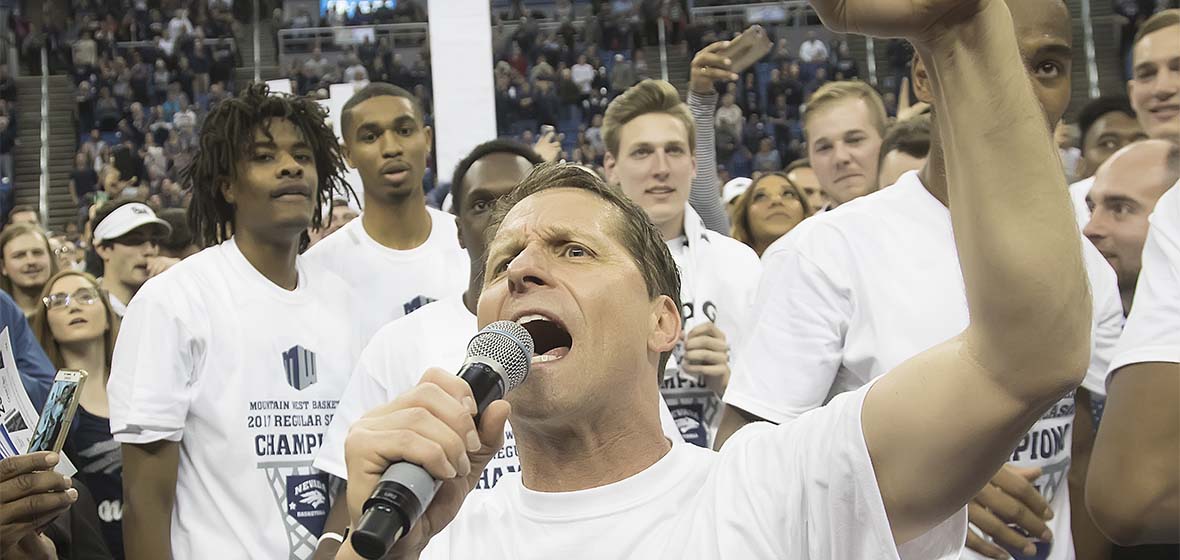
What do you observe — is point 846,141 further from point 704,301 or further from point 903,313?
point 903,313

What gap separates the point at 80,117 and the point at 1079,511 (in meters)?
20.0

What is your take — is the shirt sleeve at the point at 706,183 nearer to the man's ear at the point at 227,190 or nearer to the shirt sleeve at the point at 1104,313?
the man's ear at the point at 227,190

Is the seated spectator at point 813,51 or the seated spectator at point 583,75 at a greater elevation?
the seated spectator at point 813,51

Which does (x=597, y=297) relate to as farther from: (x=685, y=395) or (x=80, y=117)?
(x=80, y=117)

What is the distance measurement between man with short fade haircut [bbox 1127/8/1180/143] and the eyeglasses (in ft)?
11.2

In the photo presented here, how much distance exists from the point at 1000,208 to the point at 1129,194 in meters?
1.74

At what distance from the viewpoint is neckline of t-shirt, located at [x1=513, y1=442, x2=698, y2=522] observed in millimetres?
1751

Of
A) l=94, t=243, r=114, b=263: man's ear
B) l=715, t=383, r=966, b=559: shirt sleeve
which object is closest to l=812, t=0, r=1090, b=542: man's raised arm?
l=715, t=383, r=966, b=559: shirt sleeve

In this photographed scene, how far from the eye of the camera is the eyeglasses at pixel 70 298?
13.8 feet

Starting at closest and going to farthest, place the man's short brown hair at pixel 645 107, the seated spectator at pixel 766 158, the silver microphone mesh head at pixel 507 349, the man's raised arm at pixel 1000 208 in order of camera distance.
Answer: the man's raised arm at pixel 1000 208 < the silver microphone mesh head at pixel 507 349 < the man's short brown hair at pixel 645 107 < the seated spectator at pixel 766 158

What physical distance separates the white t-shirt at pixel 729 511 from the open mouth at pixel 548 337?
0.20 metres

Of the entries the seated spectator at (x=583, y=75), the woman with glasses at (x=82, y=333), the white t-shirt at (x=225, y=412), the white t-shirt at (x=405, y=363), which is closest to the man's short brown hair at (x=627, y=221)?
the white t-shirt at (x=405, y=363)

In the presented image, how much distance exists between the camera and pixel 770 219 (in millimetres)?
4996

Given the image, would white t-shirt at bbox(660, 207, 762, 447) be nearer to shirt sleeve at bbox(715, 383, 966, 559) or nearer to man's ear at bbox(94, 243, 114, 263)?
shirt sleeve at bbox(715, 383, 966, 559)
